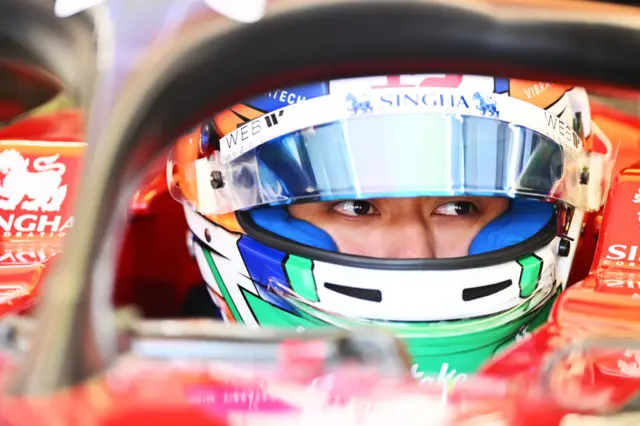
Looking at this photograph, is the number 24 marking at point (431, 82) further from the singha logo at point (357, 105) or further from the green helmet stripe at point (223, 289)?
the green helmet stripe at point (223, 289)

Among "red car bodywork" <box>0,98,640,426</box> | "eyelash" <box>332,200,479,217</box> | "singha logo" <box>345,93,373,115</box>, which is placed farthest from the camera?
"eyelash" <box>332,200,479,217</box>

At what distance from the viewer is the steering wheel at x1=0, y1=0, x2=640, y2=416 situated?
0.44 m

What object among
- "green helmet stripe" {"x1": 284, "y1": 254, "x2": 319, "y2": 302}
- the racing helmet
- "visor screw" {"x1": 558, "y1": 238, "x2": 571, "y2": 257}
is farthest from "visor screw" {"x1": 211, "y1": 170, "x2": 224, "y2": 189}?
"visor screw" {"x1": 558, "y1": 238, "x2": 571, "y2": 257}

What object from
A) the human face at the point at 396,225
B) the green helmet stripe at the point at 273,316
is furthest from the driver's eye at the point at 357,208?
the green helmet stripe at the point at 273,316

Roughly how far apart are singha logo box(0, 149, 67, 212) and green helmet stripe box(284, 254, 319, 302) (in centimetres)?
29

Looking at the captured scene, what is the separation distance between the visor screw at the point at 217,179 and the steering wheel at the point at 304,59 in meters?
0.27

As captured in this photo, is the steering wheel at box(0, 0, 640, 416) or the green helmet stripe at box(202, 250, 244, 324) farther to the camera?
the green helmet stripe at box(202, 250, 244, 324)

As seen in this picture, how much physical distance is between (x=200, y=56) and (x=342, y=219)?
37 centimetres

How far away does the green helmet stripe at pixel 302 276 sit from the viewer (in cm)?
75

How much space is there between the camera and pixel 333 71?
534 millimetres

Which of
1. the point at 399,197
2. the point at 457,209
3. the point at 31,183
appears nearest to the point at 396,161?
the point at 399,197

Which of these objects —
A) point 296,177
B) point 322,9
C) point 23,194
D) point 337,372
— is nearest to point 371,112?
point 296,177

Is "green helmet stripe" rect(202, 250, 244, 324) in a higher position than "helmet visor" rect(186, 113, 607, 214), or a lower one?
lower

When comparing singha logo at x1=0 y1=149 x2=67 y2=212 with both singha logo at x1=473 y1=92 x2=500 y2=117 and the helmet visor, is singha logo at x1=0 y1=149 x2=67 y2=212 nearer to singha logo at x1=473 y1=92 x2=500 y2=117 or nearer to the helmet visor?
the helmet visor
